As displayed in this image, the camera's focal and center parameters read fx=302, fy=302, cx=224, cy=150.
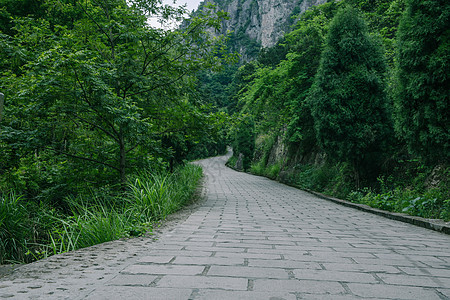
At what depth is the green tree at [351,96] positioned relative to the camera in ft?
31.1

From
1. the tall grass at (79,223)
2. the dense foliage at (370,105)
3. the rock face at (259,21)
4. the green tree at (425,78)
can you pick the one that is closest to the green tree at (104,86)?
the tall grass at (79,223)

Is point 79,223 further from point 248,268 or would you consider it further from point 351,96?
point 351,96

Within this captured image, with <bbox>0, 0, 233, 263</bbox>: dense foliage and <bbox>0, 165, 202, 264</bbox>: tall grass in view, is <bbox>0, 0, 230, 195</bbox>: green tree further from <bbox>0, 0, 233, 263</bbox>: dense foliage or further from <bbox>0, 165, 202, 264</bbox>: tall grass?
<bbox>0, 165, 202, 264</bbox>: tall grass

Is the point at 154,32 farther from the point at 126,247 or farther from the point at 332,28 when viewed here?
the point at 332,28

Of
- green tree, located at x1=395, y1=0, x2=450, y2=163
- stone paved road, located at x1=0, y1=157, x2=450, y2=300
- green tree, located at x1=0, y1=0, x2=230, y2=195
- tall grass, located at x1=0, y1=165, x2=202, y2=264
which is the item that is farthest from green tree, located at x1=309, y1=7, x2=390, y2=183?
tall grass, located at x1=0, y1=165, x2=202, y2=264

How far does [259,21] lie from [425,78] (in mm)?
94200

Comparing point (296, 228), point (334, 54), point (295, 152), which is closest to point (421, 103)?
point (296, 228)

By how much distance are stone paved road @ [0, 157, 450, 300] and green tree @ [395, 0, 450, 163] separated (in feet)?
7.81

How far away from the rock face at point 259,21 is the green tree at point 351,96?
66749 millimetres

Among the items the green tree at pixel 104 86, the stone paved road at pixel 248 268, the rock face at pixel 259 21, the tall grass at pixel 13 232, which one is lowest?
the tall grass at pixel 13 232

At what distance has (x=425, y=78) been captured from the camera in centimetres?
620

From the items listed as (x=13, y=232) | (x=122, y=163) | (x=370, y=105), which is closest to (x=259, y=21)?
(x=370, y=105)

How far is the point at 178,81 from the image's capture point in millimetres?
7629

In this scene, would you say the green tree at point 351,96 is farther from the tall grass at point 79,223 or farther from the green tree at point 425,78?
the tall grass at point 79,223
